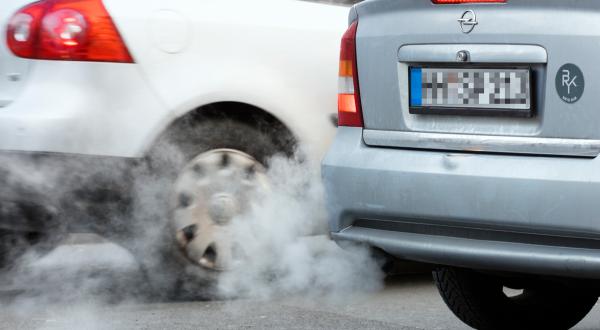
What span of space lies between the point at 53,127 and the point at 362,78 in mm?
1451

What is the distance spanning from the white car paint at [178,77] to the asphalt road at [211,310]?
67cm

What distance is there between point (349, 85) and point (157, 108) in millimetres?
1227

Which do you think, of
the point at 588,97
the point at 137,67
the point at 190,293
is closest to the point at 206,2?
the point at 137,67

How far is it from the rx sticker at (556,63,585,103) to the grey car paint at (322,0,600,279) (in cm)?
2

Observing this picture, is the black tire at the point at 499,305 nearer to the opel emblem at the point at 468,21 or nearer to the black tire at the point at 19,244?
the opel emblem at the point at 468,21

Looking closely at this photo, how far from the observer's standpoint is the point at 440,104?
4164 mm

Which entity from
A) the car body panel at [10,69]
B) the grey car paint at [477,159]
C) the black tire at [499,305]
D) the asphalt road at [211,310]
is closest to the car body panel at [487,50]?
the grey car paint at [477,159]

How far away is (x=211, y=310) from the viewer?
216 inches

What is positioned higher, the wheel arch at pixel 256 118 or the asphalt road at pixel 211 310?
the wheel arch at pixel 256 118

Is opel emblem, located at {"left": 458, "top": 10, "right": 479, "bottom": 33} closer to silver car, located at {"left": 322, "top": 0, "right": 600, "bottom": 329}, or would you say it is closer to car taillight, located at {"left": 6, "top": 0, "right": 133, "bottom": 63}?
silver car, located at {"left": 322, "top": 0, "right": 600, "bottom": 329}

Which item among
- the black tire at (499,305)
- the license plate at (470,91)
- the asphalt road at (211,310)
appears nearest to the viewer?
the license plate at (470,91)

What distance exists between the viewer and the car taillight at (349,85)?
4434 millimetres

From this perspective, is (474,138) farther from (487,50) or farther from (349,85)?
(349,85)

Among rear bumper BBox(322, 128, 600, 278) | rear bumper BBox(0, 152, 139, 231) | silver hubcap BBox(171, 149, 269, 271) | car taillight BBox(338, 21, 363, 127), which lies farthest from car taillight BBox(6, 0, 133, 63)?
rear bumper BBox(322, 128, 600, 278)
